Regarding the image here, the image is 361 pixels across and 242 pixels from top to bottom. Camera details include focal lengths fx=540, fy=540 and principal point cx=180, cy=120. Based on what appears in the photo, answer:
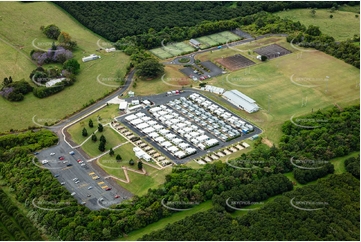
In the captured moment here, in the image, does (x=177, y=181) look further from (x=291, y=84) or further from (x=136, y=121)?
(x=291, y=84)

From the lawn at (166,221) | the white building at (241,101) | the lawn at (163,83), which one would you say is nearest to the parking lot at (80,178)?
the lawn at (166,221)

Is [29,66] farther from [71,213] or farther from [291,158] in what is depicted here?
[291,158]

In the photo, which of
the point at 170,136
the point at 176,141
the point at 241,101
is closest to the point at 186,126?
the point at 170,136

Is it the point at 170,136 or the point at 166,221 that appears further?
the point at 170,136

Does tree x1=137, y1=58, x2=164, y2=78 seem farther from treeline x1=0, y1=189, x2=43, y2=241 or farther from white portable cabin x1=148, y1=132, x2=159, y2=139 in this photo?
treeline x1=0, y1=189, x2=43, y2=241

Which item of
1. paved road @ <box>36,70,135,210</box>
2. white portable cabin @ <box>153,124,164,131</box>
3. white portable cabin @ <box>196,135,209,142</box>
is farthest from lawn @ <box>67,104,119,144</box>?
white portable cabin @ <box>196,135,209,142</box>

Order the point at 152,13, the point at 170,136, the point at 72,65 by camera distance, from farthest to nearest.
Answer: the point at 152,13, the point at 72,65, the point at 170,136
